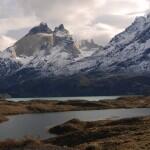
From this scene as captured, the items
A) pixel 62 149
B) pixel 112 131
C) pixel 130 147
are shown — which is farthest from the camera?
pixel 112 131

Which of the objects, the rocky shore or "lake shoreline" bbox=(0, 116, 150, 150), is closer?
"lake shoreline" bbox=(0, 116, 150, 150)

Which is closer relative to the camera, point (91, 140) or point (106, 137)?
point (91, 140)

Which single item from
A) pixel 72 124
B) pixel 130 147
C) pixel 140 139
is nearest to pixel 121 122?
pixel 72 124

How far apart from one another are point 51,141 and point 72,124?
3195 cm

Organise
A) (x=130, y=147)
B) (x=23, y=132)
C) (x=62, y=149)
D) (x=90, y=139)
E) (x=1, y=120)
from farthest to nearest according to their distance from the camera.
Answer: (x=1, y=120)
(x=23, y=132)
(x=90, y=139)
(x=130, y=147)
(x=62, y=149)

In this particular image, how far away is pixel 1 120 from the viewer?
16788cm

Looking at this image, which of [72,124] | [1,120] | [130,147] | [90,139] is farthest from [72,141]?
[1,120]

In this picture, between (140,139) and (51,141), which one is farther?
(51,141)

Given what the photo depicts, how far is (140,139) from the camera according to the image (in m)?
76.1

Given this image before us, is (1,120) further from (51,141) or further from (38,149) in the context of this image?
(38,149)

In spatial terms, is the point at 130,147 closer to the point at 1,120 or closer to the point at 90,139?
the point at 90,139

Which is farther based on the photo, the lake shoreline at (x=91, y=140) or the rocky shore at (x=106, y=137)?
the rocky shore at (x=106, y=137)

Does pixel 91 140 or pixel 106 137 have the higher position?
pixel 106 137

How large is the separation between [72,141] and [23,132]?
31.7 metres
